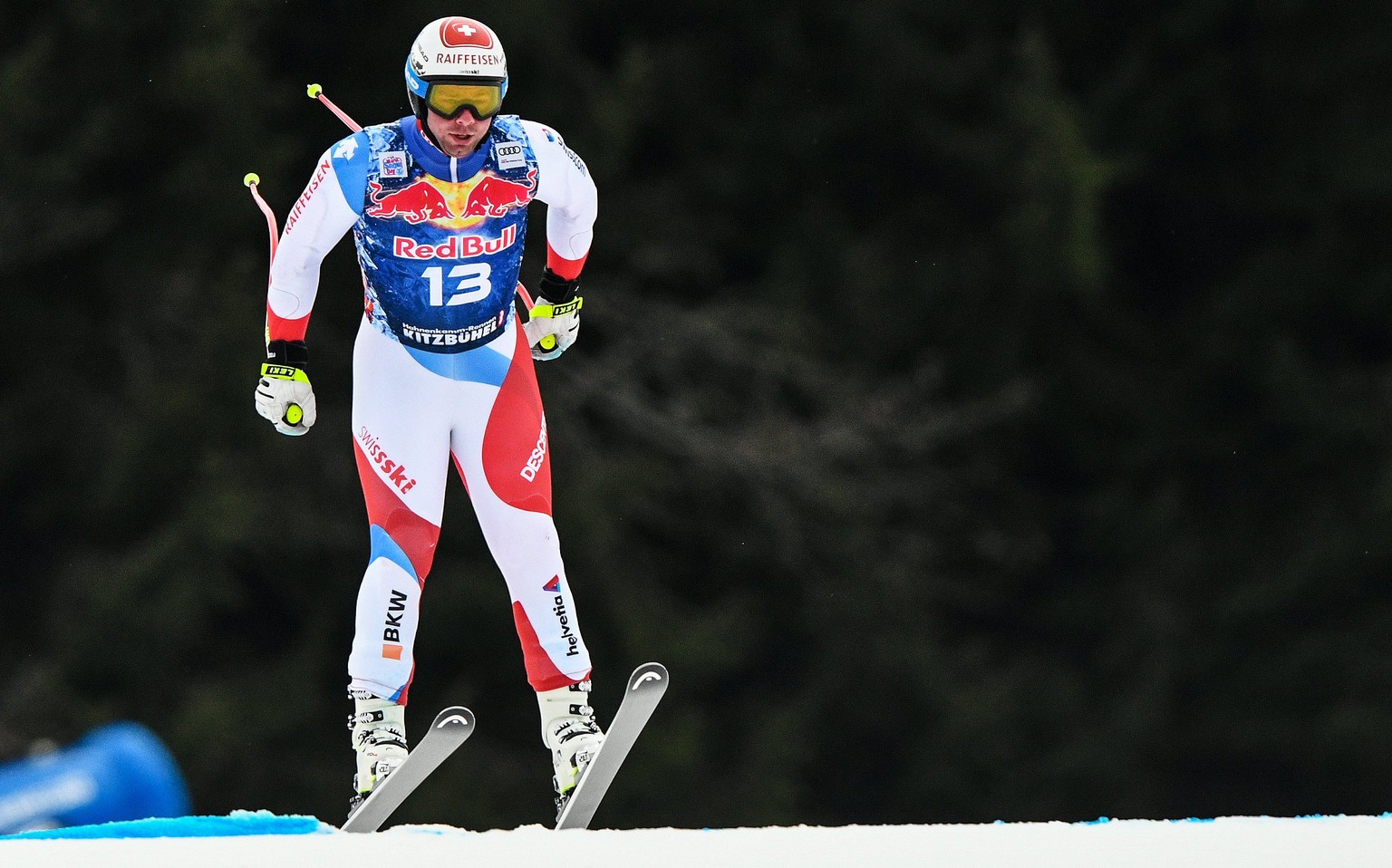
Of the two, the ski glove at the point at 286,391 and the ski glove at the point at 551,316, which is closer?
the ski glove at the point at 286,391

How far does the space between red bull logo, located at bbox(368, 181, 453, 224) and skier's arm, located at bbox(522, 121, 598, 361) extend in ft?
1.29

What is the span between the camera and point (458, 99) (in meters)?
5.83

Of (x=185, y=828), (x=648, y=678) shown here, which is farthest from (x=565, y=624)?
(x=185, y=828)

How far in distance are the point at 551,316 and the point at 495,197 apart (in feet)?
1.71

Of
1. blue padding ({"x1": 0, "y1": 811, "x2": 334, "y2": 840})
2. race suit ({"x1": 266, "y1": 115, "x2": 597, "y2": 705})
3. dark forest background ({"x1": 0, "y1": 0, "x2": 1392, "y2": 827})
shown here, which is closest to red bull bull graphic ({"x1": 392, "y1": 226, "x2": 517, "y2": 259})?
race suit ({"x1": 266, "y1": 115, "x2": 597, "y2": 705})

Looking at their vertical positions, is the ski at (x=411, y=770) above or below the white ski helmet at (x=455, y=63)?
below

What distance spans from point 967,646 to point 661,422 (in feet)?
9.54

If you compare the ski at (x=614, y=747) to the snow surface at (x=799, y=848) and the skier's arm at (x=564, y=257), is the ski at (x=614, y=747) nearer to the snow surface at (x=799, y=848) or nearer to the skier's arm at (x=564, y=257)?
the skier's arm at (x=564, y=257)

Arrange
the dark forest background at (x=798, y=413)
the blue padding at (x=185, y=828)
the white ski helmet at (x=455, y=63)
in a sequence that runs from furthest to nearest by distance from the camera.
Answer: the dark forest background at (x=798, y=413)
the white ski helmet at (x=455, y=63)
the blue padding at (x=185, y=828)

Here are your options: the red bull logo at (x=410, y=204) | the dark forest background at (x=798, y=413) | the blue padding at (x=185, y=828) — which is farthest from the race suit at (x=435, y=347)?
the dark forest background at (x=798, y=413)

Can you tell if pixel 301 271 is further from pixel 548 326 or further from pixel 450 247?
pixel 548 326

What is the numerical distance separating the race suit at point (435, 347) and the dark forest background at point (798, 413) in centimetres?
655

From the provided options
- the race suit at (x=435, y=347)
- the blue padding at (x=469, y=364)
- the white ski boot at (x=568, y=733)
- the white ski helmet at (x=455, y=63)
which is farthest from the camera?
the white ski boot at (x=568, y=733)

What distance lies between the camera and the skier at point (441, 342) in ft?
19.3
